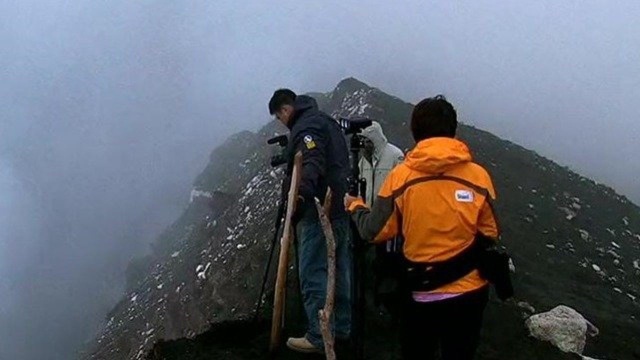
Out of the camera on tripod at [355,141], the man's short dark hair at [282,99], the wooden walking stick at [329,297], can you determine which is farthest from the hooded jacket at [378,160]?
the wooden walking stick at [329,297]

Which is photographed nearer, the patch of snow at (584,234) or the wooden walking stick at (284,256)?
the wooden walking stick at (284,256)

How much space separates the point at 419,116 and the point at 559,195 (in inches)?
676

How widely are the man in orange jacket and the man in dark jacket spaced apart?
1.55 metres

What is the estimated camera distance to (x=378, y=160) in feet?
29.1

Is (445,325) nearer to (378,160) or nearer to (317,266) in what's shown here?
(317,266)

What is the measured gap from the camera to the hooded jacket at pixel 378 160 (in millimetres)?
8820

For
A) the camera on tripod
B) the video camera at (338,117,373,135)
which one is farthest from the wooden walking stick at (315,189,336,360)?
the video camera at (338,117,373,135)

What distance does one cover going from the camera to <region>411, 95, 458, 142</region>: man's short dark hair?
5.36 m

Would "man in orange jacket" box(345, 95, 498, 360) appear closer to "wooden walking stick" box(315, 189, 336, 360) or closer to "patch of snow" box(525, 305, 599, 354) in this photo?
"wooden walking stick" box(315, 189, 336, 360)

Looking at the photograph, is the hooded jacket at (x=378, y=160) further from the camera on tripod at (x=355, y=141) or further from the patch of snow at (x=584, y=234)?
the patch of snow at (x=584, y=234)

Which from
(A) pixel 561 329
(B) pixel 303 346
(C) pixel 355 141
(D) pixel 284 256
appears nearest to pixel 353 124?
(C) pixel 355 141

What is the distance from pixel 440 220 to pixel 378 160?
3.57 meters

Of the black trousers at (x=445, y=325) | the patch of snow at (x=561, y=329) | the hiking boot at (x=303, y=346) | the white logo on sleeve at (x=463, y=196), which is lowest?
the patch of snow at (x=561, y=329)

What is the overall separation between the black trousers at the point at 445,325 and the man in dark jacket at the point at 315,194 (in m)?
1.77
